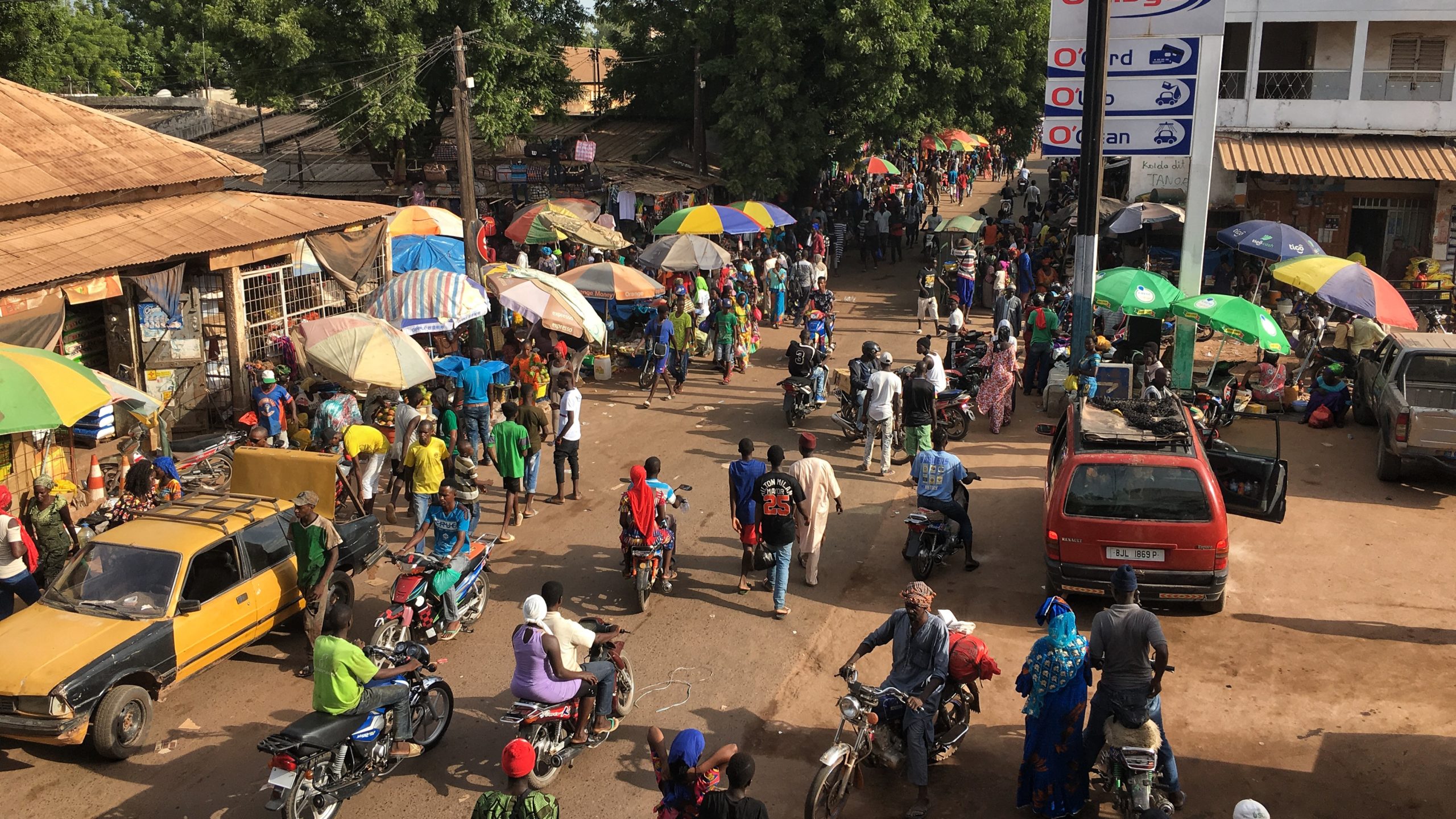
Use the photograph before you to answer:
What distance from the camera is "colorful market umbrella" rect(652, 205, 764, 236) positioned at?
68.8 feet

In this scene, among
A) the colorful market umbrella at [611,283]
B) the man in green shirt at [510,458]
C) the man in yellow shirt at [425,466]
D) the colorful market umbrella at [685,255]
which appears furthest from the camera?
the colorful market umbrella at [685,255]

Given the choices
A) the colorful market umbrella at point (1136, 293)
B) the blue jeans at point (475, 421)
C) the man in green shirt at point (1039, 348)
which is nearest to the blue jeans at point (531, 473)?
the blue jeans at point (475, 421)

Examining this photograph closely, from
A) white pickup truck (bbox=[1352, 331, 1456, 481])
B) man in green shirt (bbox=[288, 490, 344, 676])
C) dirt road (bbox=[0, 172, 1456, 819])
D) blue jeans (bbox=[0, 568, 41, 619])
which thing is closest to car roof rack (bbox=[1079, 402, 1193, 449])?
dirt road (bbox=[0, 172, 1456, 819])

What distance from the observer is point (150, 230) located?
15.2m

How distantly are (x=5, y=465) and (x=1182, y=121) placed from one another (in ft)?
48.9

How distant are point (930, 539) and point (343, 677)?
18.8 feet

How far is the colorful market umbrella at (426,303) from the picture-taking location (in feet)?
51.7

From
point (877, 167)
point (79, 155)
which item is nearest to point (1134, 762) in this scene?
point (79, 155)

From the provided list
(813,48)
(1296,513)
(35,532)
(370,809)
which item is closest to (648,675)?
(370,809)

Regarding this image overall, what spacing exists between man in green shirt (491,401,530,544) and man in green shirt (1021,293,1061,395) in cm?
834

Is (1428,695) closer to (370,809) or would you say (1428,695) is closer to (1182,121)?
(370,809)

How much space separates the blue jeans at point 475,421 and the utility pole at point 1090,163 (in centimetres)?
778

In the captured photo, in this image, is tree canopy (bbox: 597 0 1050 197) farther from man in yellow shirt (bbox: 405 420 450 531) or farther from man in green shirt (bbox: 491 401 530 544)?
man in yellow shirt (bbox: 405 420 450 531)

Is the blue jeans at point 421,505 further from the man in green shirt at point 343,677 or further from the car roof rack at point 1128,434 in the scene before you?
the car roof rack at point 1128,434
